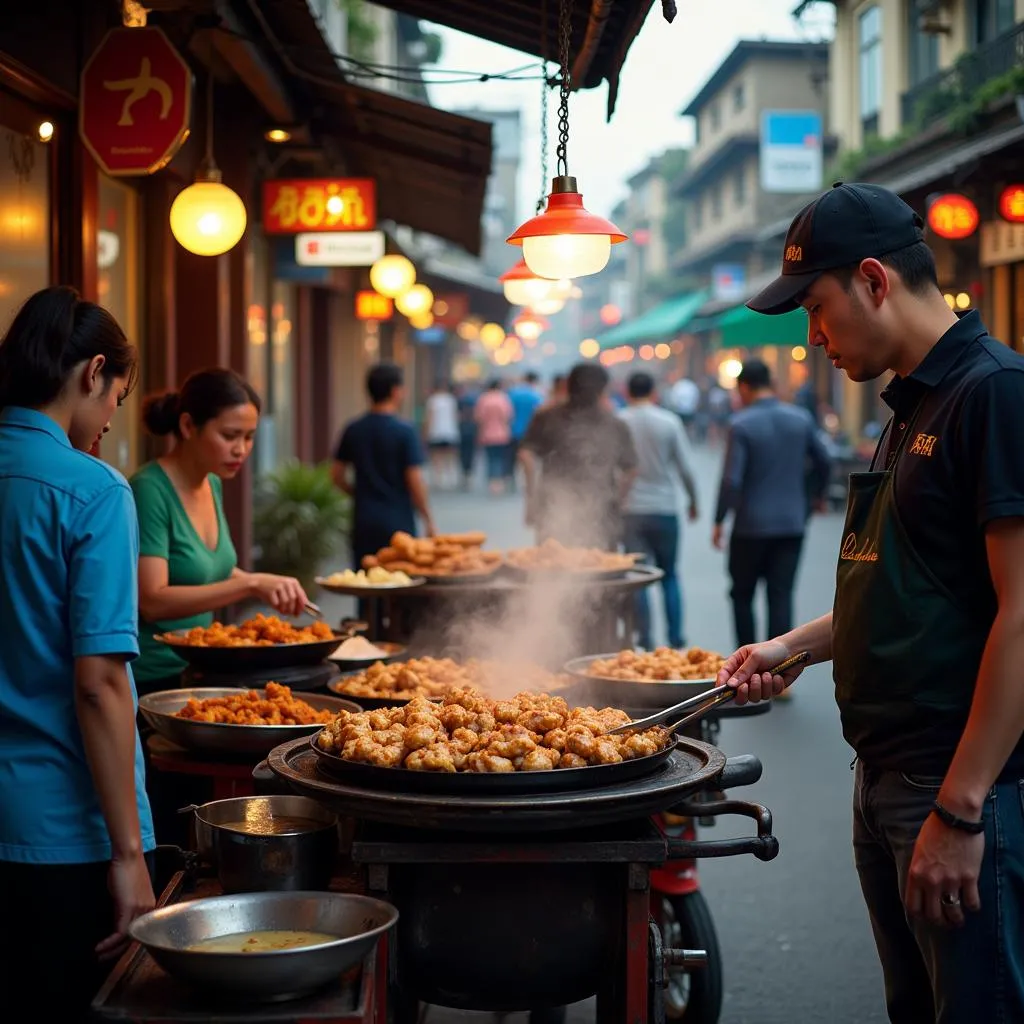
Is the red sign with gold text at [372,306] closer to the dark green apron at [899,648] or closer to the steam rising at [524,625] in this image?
the steam rising at [524,625]

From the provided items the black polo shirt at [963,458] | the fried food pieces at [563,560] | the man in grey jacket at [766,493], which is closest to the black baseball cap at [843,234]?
the black polo shirt at [963,458]

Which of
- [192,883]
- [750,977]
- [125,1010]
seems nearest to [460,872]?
[192,883]

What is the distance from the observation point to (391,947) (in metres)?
3.28

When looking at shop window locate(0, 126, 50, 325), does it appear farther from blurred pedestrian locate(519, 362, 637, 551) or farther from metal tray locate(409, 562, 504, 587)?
blurred pedestrian locate(519, 362, 637, 551)

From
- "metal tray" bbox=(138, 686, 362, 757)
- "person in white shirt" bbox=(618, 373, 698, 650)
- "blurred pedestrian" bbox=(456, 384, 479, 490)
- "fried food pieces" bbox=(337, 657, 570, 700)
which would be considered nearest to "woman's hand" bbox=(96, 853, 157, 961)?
"metal tray" bbox=(138, 686, 362, 757)

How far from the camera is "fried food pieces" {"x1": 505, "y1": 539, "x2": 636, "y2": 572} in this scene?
806 cm

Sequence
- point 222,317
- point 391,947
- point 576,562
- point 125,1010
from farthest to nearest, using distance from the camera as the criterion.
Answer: point 222,317 → point 576,562 → point 391,947 → point 125,1010

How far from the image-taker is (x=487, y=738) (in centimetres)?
334

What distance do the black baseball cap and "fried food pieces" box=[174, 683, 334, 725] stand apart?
2073 millimetres

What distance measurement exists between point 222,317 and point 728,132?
141ft

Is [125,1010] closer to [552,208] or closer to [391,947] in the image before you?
[391,947]

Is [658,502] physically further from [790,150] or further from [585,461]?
[790,150]

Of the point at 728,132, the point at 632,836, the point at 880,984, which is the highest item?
the point at 728,132

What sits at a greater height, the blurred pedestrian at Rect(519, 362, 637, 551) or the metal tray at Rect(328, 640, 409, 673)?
the blurred pedestrian at Rect(519, 362, 637, 551)
